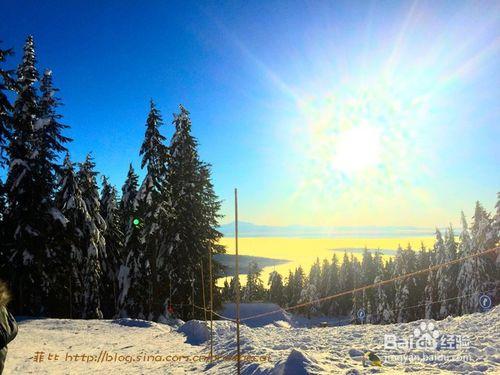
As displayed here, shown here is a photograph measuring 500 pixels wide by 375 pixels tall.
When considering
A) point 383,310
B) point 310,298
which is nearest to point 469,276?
point 383,310

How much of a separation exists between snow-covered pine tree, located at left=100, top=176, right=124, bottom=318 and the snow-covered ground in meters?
16.9

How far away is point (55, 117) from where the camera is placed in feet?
89.5

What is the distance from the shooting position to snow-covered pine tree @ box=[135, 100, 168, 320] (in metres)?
31.3

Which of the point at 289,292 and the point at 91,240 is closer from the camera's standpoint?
the point at 91,240

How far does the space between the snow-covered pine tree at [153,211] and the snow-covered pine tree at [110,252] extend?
27.1 ft

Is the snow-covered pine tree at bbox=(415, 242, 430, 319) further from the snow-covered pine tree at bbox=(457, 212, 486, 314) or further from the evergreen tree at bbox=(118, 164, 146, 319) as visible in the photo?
the evergreen tree at bbox=(118, 164, 146, 319)

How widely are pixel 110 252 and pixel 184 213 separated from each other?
41.4ft

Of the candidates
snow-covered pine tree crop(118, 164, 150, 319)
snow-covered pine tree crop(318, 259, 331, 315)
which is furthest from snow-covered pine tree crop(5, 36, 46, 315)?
snow-covered pine tree crop(318, 259, 331, 315)

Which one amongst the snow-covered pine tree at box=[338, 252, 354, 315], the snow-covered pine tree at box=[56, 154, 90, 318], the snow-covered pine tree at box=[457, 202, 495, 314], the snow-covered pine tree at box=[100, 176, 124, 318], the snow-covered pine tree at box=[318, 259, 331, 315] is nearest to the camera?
→ the snow-covered pine tree at box=[56, 154, 90, 318]

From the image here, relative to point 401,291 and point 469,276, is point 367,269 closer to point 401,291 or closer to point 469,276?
point 401,291

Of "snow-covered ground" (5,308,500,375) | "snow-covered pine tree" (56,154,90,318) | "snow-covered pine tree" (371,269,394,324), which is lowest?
"snow-covered pine tree" (371,269,394,324)

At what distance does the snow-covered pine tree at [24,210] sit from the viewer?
75.6ft

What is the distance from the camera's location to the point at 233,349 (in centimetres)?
1524

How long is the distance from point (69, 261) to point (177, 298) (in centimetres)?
1060
